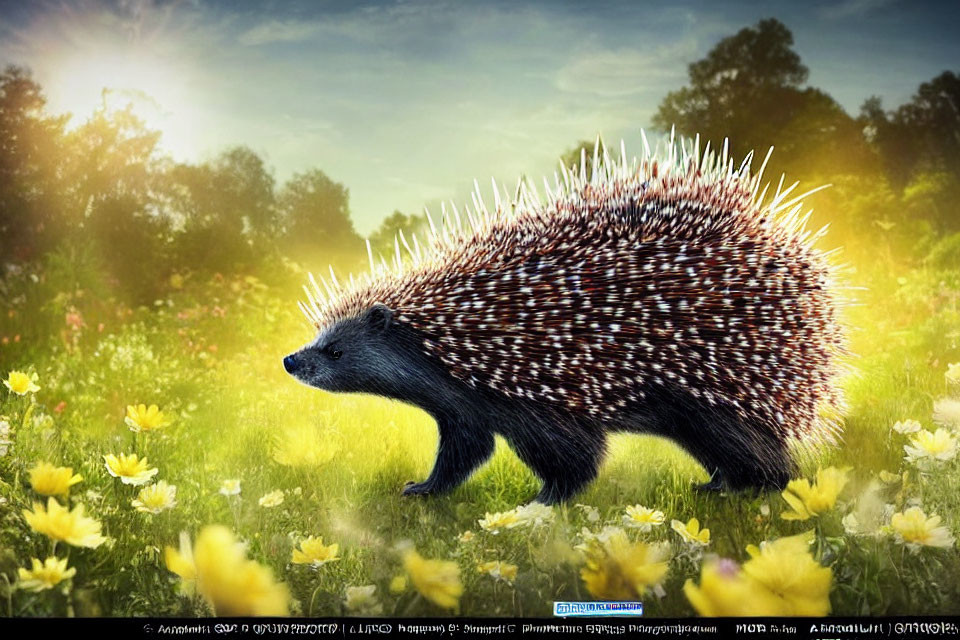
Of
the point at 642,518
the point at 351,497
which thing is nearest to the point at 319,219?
the point at 351,497

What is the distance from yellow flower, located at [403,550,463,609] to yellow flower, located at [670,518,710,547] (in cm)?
86

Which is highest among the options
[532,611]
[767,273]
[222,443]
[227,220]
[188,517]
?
[227,220]

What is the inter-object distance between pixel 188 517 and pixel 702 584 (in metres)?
2.02

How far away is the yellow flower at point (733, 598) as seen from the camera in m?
2.67

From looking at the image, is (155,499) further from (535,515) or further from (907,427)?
(907,427)

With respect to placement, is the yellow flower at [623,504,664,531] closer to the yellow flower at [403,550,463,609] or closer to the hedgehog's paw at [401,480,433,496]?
the yellow flower at [403,550,463,609]

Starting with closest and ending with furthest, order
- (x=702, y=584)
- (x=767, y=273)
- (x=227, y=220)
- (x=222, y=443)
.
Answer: (x=702, y=584) → (x=767, y=273) → (x=222, y=443) → (x=227, y=220)

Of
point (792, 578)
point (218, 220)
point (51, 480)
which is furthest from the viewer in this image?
point (218, 220)

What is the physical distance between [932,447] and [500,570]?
1.81m

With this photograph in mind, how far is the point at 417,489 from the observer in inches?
128

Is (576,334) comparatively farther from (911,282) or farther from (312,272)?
(911,282)

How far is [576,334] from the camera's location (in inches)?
120

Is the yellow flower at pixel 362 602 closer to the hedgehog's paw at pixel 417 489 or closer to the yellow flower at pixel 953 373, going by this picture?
the hedgehog's paw at pixel 417 489
